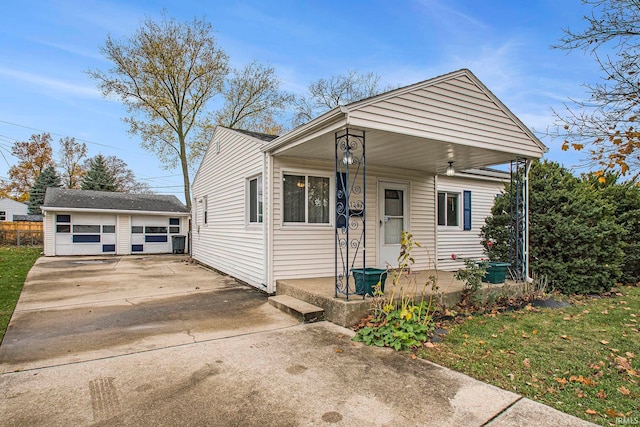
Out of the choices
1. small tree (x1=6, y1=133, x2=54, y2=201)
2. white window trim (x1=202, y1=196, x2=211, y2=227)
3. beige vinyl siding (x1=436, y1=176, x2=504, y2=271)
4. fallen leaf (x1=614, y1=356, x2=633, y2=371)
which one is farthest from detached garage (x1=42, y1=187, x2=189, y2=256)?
small tree (x1=6, y1=133, x2=54, y2=201)

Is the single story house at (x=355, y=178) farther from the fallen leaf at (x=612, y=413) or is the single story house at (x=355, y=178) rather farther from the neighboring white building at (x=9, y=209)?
the neighboring white building at (x=9, y=209)

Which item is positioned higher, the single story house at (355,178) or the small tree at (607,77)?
the small tree at (607,77)

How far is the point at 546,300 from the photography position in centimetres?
629

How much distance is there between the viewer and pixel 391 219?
321 inches

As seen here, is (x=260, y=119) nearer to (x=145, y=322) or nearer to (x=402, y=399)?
(x=145, y=322)

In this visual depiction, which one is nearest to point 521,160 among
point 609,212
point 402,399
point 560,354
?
point 609,212

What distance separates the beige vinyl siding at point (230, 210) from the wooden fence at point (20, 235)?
15.0 metres

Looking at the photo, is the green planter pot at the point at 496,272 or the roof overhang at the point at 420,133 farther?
the green planter pot at the point at 496,272

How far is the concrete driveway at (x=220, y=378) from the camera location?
2.49 meters

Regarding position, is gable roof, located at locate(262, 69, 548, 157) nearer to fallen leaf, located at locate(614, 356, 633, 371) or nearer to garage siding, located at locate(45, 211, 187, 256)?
fallen leaf, located at locate(614, 356, 633, 371)

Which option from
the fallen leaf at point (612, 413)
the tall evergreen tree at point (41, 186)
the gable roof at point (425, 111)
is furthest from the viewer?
the tall evergreen tree at point (41, 186)

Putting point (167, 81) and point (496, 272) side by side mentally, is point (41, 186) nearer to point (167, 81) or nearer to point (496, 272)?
point (167, 81)

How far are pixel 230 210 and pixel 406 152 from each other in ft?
15.6

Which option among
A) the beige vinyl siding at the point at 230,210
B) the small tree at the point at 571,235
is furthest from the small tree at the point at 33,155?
the small tree at the point at 571,235
